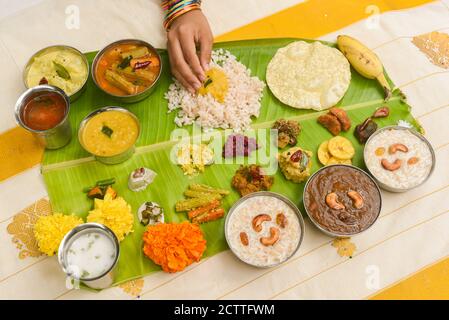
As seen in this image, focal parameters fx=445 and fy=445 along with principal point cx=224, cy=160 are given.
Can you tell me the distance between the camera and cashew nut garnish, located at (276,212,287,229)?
2.95m

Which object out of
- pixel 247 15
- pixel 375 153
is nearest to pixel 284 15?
pixel 247 15

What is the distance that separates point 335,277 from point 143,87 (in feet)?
6.40

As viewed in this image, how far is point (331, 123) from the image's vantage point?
11.1ft

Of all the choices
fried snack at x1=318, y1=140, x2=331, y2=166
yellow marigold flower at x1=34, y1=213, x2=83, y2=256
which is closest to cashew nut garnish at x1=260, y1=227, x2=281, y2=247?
fried snack at x1=318, y1=140, x2=331, y2=166

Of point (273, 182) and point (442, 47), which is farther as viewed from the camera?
point (442, 47)

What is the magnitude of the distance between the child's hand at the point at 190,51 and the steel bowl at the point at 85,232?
128 centimetres

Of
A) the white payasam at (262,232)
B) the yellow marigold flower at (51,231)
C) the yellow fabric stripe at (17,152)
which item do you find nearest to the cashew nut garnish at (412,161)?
the white payasam at (262,232)

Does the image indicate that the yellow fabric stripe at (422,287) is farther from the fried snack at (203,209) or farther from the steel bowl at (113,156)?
the steel bowl at (113,156)

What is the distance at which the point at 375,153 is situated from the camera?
10.6 feet

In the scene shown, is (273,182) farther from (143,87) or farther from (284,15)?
(284,15)

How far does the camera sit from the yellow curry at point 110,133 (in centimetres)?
312

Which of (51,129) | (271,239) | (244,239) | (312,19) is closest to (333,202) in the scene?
(271,239)

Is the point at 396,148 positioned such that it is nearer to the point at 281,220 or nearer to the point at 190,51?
the point at 281,220

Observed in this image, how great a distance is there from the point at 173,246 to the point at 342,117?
160 cm
